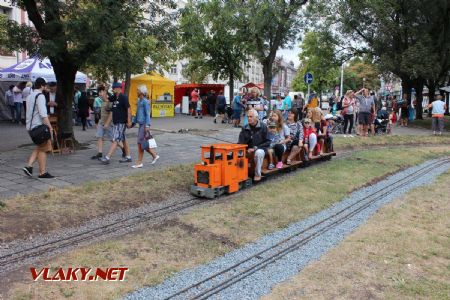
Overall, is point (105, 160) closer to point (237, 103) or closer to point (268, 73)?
point (237, 103)

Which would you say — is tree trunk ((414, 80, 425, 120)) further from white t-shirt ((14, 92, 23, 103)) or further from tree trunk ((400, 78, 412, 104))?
white t-shirt ((14, 92, 23, 103))

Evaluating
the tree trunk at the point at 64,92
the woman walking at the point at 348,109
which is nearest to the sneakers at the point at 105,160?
the tree trunk at the point at 64,92

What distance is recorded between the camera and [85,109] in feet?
59.4

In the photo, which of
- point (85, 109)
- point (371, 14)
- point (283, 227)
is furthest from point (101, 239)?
point (371, 14)

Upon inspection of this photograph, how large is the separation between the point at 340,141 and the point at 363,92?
9.77 feet

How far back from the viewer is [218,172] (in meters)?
8.14

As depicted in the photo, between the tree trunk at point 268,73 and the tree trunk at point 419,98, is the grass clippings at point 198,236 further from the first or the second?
the tree trunk at point 419,98

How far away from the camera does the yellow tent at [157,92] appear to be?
84.5 ft

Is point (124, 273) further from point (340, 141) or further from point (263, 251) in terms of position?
point (340, 141)

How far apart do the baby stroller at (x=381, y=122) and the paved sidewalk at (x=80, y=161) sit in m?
7.28

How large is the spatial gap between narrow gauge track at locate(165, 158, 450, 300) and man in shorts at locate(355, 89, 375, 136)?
32.3ft

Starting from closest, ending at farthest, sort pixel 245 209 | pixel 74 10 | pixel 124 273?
pixel 124 273, pixel 245 209, pixel 74 10

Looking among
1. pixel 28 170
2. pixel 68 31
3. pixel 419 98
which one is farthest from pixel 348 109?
pixel 419 98

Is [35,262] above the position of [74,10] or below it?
below
